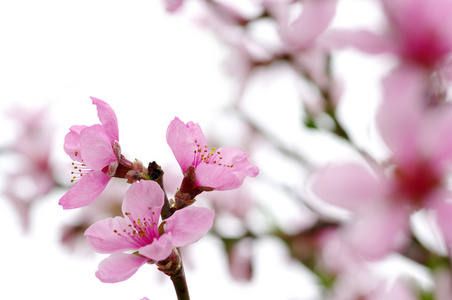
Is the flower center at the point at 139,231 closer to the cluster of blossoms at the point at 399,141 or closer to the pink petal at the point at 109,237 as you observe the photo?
the pink petal at the point at 109,237

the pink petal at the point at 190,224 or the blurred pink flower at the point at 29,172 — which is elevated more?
the pink petal at the point at 190,224

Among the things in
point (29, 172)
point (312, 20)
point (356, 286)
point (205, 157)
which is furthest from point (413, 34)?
point (29, 172)

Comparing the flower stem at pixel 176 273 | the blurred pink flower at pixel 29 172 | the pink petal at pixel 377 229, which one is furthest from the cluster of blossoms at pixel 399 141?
the blurred pink flower at pixel 29 172

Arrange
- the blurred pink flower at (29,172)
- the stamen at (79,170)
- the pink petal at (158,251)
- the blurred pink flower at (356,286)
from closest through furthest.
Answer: the pink petal at (158,251), the stamen at (79,170), the blurred pink flower at (356,286), the blurred pink flower at (29,172)

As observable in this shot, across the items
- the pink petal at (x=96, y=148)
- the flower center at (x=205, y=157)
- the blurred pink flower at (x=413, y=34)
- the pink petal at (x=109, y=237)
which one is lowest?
the pink petal at (x=109, y=237)

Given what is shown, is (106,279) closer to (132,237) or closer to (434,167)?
(132,237)

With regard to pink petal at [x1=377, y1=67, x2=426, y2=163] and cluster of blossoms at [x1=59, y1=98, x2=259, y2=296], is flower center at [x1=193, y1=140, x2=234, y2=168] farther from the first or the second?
pink petal at [x1=377, y1=67, x2=426, y2=163]

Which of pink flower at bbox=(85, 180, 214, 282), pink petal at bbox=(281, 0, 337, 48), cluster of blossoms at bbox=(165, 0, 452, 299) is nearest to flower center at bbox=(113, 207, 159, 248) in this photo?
pink flower at bbox=(85, 180, 214, 282)
